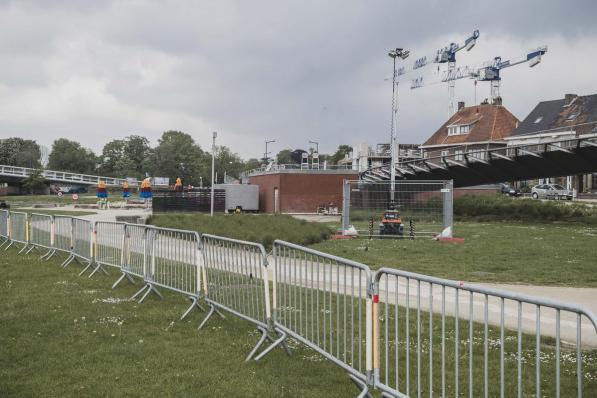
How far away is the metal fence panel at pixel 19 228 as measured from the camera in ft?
59.9

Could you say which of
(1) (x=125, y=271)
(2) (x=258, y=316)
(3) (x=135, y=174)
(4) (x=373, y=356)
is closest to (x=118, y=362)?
(2) (x=258, y=316)

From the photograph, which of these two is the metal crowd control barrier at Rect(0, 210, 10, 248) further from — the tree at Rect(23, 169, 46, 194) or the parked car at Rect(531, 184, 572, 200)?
the tree at Rect(23, 169, 46, 194)

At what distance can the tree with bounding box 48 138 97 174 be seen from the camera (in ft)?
451

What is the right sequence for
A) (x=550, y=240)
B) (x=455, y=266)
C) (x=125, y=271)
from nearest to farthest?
(x=125, y=271) < (x=455, y=266) < (x=550, y=240)

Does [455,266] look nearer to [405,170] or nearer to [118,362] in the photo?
[118,362]

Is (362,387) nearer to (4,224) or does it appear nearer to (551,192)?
(4,224)

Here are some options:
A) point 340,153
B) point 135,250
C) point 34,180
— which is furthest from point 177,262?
point 340,153

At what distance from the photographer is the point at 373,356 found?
5.11 m

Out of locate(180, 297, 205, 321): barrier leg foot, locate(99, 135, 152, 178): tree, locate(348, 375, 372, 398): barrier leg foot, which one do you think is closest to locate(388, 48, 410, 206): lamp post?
locate(180, 297, 205, 321): barrier leg foot

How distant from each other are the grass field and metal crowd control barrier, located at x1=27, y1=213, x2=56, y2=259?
256 inches

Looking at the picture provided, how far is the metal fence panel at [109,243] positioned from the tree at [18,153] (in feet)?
432

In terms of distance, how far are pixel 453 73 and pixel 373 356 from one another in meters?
114

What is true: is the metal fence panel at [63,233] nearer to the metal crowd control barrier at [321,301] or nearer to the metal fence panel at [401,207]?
the metal crowd control barrier at [321,301]

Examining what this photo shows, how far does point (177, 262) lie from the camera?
9.94 metres
